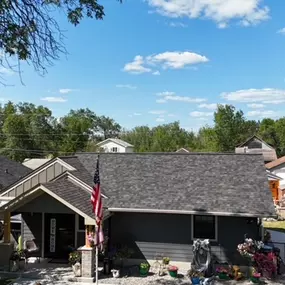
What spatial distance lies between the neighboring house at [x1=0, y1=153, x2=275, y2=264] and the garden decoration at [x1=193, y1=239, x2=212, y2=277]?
32.4 inches

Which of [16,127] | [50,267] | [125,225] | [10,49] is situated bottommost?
[50,267]

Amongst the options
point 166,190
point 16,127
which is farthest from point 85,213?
point 16,127

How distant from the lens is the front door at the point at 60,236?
16422 millimetres

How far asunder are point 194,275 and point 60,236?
6.43 metres

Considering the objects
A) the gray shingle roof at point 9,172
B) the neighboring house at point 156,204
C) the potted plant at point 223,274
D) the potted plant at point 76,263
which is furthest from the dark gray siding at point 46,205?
the gray shingle roof at point 9,172

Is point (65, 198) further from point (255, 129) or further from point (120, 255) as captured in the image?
point (255, 129)

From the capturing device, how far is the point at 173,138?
303 feet

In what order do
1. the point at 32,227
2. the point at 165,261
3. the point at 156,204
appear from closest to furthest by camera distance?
the point at 165,261 < the point at 156,204 < the point at 32,227

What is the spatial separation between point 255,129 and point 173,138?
1956cm

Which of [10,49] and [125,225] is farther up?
[10,49]

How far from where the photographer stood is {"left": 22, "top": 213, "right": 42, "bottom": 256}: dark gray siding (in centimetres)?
1675

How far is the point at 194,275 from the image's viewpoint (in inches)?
520

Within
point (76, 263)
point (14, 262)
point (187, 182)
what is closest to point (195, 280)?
point (76, 263)

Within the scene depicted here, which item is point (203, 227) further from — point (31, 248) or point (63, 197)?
point (31, 248)
